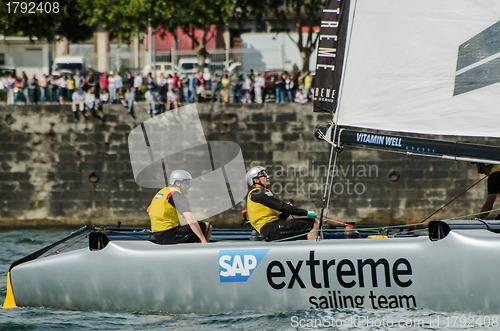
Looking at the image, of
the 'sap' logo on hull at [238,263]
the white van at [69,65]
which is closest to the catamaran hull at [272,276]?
the 'sap' logo on hull at [238,263]

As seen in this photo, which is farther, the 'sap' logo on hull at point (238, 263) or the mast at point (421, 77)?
the 'sap' logo on hull at point (238, 263)

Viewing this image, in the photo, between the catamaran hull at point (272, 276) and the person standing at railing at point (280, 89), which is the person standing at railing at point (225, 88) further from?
the catamaran hull at point (272, 276)

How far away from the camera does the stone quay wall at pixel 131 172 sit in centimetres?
1472

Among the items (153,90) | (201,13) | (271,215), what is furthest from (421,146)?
(201,13)

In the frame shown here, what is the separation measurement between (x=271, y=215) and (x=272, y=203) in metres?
0.19

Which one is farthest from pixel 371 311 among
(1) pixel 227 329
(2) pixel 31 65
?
(2) pixel 31 65

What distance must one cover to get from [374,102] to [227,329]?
2.65 metres

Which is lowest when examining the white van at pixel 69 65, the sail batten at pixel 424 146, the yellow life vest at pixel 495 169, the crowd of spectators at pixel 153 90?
the yellow life vest at pixel 495 169

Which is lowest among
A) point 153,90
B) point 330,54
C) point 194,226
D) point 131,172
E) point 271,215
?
point 131,172

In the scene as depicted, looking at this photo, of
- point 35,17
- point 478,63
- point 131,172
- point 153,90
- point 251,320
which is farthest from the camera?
point 35,17

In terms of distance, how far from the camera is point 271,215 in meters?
6.40

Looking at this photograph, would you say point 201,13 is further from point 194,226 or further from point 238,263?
point 238,263

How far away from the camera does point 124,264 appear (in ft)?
19.6

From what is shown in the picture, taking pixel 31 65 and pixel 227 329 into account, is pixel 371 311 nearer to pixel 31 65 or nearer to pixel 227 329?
pixel 227 329
